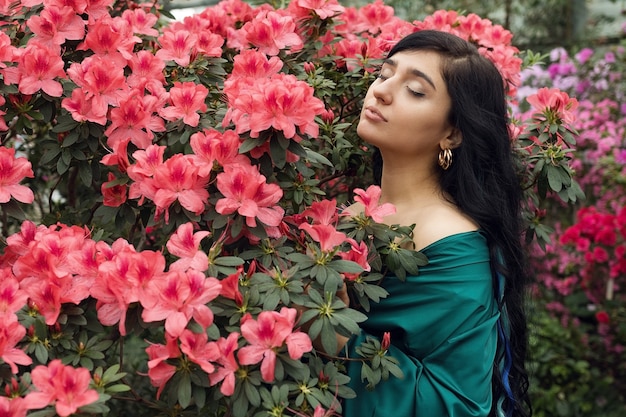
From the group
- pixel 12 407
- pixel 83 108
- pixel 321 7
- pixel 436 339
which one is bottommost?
pixel 436 339

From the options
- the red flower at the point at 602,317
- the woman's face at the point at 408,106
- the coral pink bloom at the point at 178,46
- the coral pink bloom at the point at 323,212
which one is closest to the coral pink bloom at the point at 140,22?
the coral pink bloom at the point at 178,46

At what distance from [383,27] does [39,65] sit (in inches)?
43.8

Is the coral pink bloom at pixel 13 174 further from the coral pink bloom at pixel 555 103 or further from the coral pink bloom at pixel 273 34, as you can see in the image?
the coral pink bloom at pixel 555 103

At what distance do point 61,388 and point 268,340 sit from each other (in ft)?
1.23

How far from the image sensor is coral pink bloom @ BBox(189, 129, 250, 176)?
67.4 inches

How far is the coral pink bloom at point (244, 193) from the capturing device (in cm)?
164

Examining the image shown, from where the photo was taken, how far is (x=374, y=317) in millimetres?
1954

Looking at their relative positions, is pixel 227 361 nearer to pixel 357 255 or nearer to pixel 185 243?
pixel 185 243

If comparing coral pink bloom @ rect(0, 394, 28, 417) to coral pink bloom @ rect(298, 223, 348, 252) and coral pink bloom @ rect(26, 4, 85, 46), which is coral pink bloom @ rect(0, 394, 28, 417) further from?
coral pink bloom @ rect(26, 4, 85, 46)

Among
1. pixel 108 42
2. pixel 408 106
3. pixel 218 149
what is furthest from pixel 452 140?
pixel 108 42

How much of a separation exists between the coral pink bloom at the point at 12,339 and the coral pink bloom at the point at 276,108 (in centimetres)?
59

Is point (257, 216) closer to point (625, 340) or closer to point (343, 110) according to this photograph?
point (343, 110)

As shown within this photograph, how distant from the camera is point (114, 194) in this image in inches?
73.8

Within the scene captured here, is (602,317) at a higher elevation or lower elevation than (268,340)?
lower
